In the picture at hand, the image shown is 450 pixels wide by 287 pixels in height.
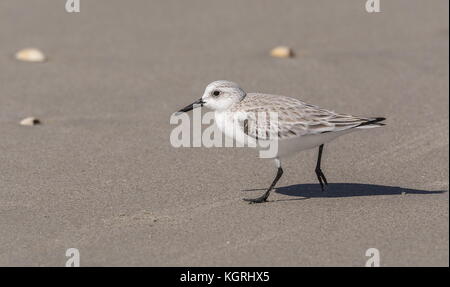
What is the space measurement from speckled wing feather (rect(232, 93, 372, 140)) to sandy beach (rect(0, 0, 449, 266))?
1.79 feet

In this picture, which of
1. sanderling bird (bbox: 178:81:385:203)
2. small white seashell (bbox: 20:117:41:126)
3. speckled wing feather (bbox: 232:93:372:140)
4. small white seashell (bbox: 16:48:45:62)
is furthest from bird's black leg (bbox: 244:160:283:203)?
small white seashell (bbox: 16:48:45:62)

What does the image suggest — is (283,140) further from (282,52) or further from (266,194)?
(282,52)

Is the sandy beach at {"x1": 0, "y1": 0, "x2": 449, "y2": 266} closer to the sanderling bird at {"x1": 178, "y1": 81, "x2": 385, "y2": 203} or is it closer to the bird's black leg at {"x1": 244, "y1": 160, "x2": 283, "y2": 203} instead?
the bird's black leg at {"x1": 244, "y1": 160, "x2": 283, "y2": 203}

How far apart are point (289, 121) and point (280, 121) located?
7 cm

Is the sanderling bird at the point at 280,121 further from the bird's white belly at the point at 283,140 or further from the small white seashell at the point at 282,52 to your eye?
the small white seashell at the point at 282,52

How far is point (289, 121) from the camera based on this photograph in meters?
6.32

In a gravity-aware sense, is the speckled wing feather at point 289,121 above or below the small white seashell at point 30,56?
below

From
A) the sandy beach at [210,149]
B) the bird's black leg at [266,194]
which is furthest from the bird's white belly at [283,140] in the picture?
the sandy beach at [210,149]

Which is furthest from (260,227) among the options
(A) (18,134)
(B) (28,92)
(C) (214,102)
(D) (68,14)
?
(D) (68,14)

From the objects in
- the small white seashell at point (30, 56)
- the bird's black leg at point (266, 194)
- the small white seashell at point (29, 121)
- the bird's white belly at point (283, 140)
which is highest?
the small white seashell at point (30, 56)

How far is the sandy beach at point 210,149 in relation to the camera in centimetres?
571

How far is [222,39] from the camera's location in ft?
33.5

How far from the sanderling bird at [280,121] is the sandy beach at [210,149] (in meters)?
0.46

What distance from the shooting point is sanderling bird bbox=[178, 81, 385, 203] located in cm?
628
